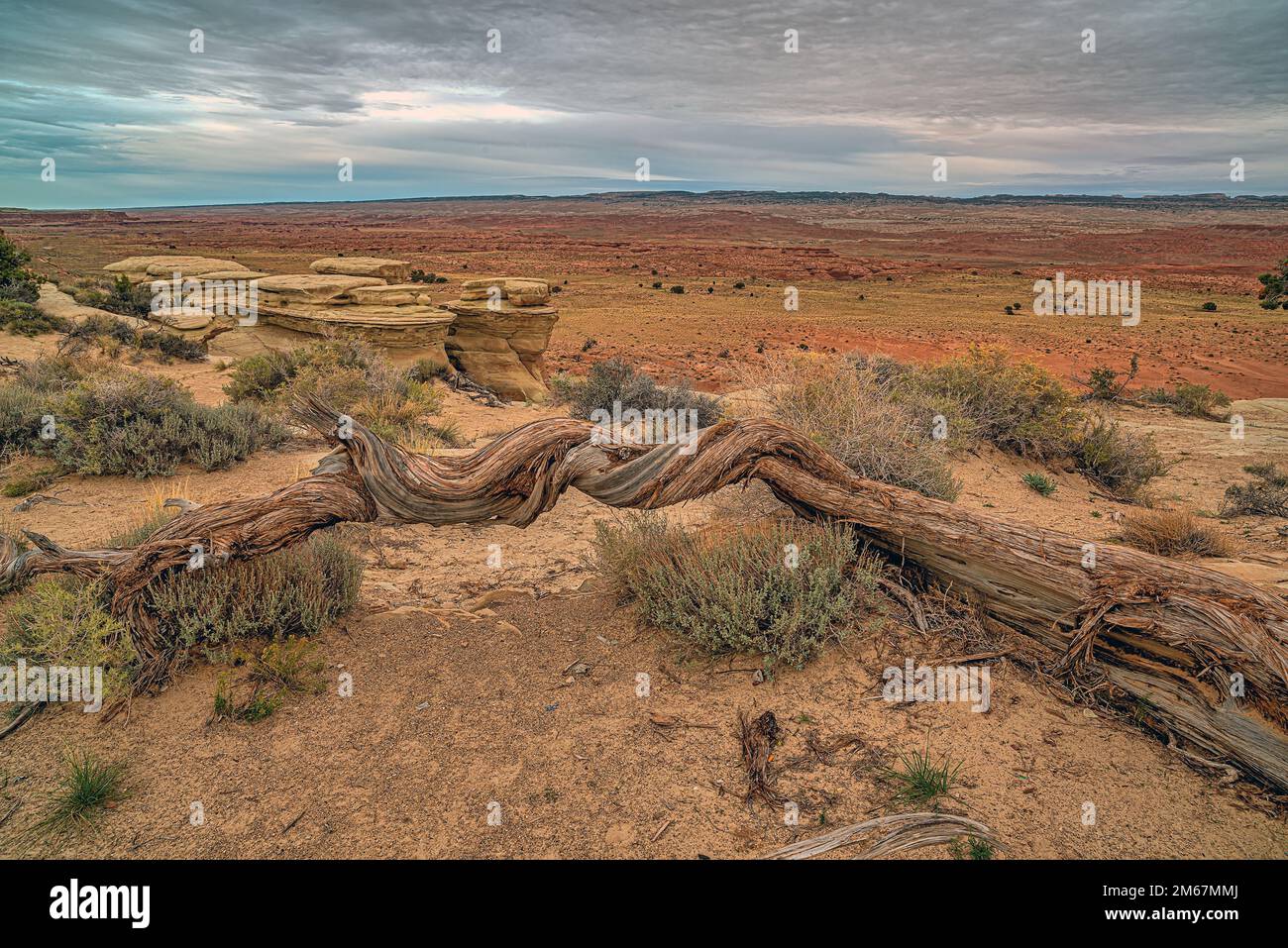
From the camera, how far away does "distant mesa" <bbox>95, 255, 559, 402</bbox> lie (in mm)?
13727

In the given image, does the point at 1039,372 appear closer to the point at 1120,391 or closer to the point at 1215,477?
the point at 1215,477

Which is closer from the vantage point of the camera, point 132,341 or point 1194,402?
point 1194,402

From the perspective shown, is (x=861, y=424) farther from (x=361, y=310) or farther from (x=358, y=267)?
(x=358, y=267)

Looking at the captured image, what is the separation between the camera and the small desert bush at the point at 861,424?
613 centimetres

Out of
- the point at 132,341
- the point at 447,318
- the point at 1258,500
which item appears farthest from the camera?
the point at 132,341

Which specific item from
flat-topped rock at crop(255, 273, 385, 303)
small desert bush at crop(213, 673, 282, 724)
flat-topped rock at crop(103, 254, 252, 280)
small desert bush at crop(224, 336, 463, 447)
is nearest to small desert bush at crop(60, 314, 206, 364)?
flat-topped rock at crop(255, 273, 385, 303)

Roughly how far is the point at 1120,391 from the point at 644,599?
14543 mm

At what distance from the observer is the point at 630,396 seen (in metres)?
11.3

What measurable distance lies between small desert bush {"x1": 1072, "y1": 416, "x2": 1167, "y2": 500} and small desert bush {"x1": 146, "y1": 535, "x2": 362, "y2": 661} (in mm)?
8560

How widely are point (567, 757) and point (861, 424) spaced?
4292 mm

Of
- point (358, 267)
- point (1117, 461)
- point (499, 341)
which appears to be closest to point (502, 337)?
point (499, 341)

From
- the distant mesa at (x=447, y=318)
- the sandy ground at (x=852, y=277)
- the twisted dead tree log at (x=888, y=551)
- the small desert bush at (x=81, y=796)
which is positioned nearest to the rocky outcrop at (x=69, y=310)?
the sandy ground at (x=852, y=277)

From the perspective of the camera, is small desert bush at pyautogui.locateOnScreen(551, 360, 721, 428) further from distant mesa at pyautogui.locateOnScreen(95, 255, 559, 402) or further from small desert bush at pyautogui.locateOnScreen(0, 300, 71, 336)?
small desert bush at pyautogui.locateOnScreen(0, 300, 71, 336)

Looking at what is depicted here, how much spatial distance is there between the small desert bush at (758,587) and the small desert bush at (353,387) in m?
4.42
